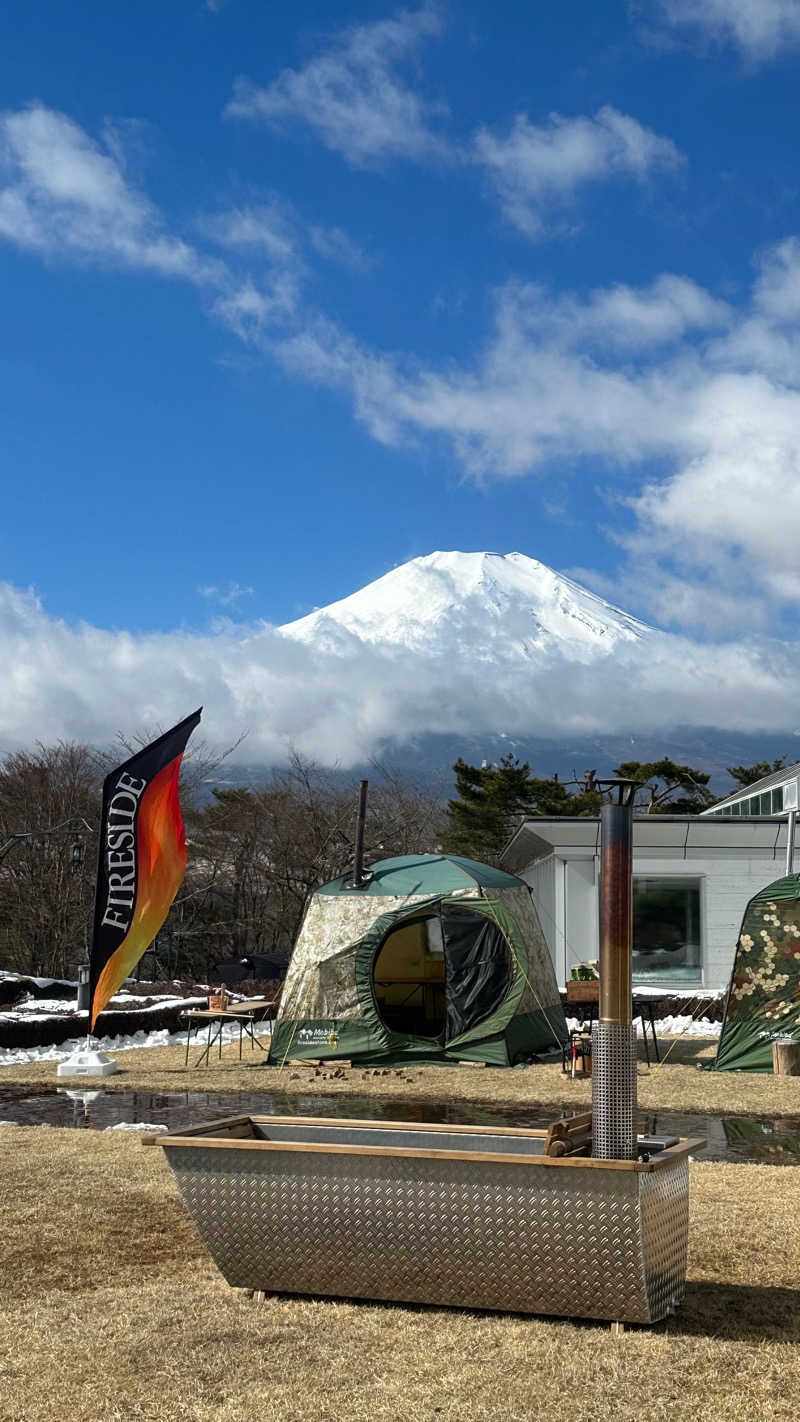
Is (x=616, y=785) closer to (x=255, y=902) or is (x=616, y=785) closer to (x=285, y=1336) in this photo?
(x=285, y=1336)

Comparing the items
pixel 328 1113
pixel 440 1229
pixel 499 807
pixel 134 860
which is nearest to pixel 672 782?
pixel 499 807

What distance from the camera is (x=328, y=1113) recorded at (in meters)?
11.6

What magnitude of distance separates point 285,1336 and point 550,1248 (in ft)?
3.48

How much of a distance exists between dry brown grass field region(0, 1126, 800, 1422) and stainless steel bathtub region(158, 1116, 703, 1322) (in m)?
0.12

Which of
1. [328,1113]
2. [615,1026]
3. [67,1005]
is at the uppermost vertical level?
[615,1026]

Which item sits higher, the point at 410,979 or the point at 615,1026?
the point at 615,1026

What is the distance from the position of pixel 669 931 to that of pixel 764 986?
28.8 feet

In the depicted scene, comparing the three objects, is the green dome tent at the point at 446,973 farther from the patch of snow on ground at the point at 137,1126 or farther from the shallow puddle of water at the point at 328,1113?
the patch of snow on ground at the point at 137,1126

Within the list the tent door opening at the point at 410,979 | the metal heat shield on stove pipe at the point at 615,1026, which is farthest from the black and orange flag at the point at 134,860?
the metal heat shield on stove pipe at the point at 615,1026

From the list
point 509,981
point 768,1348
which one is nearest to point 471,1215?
point 768,1348

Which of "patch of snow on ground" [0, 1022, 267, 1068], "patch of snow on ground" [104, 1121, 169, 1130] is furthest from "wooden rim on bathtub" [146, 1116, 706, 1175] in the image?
"patch of snow on ground" [0, 1022, 267, 1068]

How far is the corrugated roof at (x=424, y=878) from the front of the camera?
15397 millimetres

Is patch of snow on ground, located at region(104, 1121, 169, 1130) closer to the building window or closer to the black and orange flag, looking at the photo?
the black and orange flag

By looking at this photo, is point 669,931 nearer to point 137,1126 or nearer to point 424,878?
point 424,878
